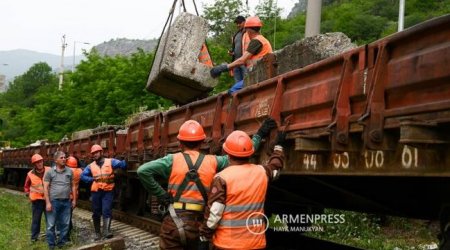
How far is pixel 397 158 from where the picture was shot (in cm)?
Result: 378

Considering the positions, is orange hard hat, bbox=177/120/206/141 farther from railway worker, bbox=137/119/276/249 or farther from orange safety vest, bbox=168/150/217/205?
orange safety vest, bbox=168/150/217/205

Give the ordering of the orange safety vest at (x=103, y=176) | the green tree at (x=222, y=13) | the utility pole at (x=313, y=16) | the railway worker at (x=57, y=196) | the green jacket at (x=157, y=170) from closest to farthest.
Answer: the green jacket at (x=157, y=170) < the railway worker at (x=57, y=196) < the orange safety vest at (x=103, y=176) < the utility pole at (x=313, y=16) < the green tree at (x=222, y=13)

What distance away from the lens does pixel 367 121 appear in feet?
12.6

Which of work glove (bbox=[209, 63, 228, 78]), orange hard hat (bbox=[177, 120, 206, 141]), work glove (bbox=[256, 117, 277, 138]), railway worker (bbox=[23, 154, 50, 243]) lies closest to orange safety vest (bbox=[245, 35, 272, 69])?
work glove (bbox=[209, 63, 228, 78])

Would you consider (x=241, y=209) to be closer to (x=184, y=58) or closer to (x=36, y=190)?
(x=184, y=58)

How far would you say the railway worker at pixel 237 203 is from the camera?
13.9 feet

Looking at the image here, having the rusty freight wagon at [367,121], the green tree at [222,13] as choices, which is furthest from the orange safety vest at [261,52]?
the green tree at [222,13]

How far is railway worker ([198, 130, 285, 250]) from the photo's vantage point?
13.9 feet

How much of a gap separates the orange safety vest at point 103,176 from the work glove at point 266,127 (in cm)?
556

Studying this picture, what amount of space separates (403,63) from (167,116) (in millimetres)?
5340

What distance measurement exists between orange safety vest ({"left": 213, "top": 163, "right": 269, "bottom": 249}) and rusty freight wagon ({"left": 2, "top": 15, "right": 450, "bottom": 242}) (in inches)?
19.4

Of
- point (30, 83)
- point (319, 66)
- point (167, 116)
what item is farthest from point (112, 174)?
point (30, 83)

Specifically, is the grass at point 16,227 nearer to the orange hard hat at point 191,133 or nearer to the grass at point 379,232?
the grass at point 379,232

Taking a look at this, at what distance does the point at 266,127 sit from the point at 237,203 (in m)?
1.10
